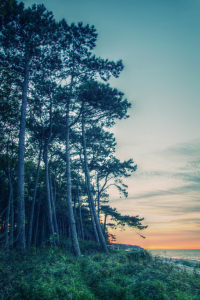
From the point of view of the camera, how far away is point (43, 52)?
11.3 meters

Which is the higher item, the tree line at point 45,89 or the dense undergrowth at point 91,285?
the tree line at point 45,89

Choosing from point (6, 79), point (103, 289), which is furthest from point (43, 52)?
point (103, 289)

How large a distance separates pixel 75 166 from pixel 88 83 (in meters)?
10.5

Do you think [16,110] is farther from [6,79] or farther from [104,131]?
[104,131]

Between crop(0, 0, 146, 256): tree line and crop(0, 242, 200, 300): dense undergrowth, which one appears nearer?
crop(0, 242, 200, 300): dense undergrowth

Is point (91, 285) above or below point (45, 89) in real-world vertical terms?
below

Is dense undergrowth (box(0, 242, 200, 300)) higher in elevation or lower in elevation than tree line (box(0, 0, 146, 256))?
lower

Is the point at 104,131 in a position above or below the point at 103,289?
above

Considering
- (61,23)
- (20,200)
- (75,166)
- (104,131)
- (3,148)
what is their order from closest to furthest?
(20,200), (61,23), (3,148), (104,131), (75,166)

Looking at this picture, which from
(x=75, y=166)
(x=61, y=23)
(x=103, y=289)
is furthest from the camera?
(x=75, y=166)

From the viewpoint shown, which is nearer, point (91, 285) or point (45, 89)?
point (91, 285)

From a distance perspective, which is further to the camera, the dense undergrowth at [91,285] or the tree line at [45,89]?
the tree line at [45,89]

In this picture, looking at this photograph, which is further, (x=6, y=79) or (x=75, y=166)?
(x=75, y=166)

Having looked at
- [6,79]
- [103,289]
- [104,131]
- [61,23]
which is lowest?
[103,289]
